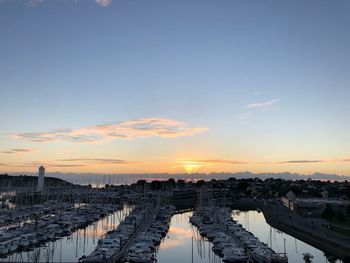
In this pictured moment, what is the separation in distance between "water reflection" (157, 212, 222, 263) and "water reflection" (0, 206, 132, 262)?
17.0 feet

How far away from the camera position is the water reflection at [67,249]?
899 inches

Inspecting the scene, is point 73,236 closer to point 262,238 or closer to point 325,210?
point 262,238

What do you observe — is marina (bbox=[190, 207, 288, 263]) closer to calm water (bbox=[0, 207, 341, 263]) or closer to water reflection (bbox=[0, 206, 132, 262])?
calm water (bbox=[0, 207, 341, 263])

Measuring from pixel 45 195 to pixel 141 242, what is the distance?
147ft

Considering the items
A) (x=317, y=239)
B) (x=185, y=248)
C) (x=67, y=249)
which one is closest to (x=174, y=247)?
(x=185, y=248)

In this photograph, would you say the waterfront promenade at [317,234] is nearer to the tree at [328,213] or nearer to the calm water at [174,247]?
the calm water at [174,247]

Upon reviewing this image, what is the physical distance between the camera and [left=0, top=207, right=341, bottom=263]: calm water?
79.6 ft

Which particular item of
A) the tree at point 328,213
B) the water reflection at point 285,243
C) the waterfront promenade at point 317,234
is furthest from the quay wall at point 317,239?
the tree at point 328,213

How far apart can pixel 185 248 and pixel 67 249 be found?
852 cm

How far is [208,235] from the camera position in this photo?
3081 centimetres

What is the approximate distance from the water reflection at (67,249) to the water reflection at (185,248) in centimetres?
517

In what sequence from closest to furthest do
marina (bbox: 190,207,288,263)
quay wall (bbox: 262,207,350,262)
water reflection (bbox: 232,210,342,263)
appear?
marina (bbox: 190,207,288,263) < quay wall (bbox: 262,207,350,262) < water reflection (bbox: 232,210,342,263)

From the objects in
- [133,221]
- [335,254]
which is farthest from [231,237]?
[133,221]

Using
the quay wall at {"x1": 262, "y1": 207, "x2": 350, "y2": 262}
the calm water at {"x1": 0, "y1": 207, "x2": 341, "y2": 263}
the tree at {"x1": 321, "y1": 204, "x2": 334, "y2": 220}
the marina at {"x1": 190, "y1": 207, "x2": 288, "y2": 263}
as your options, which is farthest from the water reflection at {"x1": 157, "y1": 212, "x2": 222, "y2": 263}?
the tree at {"x1": 321, "y1": 204, "x2": 334, "y2": 220}
